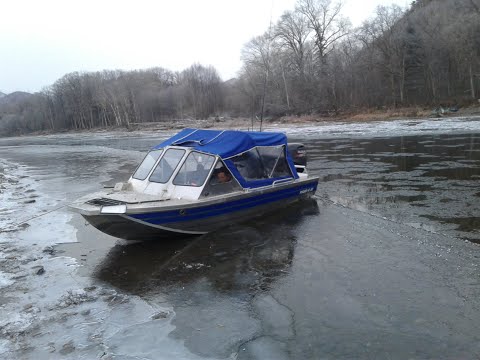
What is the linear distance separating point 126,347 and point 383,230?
5968 millimetres

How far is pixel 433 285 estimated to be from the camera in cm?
634

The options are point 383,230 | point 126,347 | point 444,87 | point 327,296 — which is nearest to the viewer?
point 126,347

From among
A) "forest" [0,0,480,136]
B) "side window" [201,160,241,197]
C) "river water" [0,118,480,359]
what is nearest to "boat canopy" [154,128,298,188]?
"side window" [201,160,241,197]

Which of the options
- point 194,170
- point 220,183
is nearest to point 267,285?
point 220,183

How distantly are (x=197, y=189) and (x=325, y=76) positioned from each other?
6174 centimetres

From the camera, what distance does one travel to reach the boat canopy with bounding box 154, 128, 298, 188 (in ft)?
31.3

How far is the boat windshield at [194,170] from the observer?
907cm

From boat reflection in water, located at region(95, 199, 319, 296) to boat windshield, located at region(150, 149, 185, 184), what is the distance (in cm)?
143

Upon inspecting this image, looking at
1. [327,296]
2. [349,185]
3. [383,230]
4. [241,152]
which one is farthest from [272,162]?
[327,296]

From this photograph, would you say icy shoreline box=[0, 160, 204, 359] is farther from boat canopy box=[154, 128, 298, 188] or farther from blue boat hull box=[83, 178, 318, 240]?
boat canopy box=[154, 128, 298, 188]

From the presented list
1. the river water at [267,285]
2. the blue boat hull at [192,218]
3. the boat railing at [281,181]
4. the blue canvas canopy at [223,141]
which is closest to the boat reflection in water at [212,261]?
the river water at [267,285]

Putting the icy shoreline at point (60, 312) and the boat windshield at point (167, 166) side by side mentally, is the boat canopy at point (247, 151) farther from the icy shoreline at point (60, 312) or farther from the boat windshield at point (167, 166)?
the icy shoreline at point (60, 312)

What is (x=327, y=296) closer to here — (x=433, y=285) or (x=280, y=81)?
(x=433, y=285)

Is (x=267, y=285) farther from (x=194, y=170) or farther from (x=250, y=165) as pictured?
(x=250, y=165)
